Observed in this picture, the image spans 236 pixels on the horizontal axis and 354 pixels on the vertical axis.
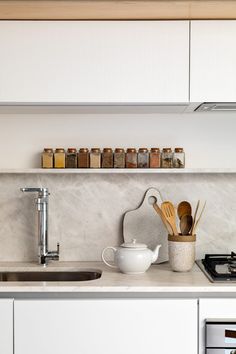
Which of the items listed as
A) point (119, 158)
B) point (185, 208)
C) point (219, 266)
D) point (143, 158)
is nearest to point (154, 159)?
point (143, 158)

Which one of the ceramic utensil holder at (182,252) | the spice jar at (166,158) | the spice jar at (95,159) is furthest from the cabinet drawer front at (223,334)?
the spice jar at (95,159)

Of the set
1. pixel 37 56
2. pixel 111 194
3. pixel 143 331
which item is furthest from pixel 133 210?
pixel 37 56

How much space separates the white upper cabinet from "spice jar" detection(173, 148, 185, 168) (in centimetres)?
41

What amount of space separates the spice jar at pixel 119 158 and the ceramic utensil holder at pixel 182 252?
492 mm

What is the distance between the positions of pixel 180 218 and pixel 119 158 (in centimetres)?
45

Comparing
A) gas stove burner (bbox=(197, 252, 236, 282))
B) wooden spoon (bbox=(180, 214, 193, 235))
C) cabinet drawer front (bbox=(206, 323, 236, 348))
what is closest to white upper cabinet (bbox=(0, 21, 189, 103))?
wooden spoon (bbox=(180, 214, 193, 235))

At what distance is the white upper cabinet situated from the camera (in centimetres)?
261

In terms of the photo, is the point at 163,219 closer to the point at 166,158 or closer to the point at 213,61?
the point at 166,158

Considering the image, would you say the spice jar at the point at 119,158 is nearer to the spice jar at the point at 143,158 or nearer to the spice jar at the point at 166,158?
the spice jar at the point at 143,158

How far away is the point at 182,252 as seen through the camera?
2680mm

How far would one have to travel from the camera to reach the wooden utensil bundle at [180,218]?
109 inches

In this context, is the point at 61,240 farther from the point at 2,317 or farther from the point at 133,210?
the point at 2,317

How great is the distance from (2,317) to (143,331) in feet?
2.02

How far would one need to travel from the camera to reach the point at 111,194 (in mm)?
3049
